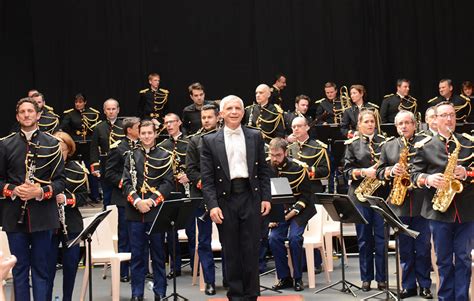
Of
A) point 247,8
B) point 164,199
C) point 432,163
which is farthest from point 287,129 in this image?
point 432,163

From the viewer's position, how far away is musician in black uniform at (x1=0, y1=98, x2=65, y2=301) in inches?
290

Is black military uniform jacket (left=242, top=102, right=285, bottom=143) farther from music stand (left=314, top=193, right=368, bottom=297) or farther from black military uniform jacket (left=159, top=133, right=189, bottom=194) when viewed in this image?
music stand (left=314, top=193, right=368, bottom=297)

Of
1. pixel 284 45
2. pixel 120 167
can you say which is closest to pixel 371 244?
pixel 120 167

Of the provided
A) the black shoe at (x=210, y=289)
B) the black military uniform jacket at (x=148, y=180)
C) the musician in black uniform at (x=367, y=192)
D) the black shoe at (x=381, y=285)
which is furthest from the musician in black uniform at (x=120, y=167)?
the black shoe at (x=381, y=285)

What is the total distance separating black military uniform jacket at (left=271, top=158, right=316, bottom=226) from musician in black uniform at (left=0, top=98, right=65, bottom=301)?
281 cm

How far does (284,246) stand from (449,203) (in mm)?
2683

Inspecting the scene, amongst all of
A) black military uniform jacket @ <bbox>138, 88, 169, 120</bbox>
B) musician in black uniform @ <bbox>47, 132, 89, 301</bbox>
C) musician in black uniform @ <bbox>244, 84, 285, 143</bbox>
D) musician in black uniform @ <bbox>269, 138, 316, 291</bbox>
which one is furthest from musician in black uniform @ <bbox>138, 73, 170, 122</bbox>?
musician in black uniform @ <bbox>47, 132, 89, 301</bbox>

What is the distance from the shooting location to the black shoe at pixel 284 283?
955 cm

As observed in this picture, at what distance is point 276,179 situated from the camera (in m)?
8.74

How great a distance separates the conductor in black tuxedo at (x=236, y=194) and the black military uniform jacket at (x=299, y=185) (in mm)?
2178

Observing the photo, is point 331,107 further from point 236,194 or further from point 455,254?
point 236,194

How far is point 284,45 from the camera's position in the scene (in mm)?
16984

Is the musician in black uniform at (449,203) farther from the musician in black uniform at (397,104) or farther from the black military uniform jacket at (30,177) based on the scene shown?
the musician in black uniform at (397,104)

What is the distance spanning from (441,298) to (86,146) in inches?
268
